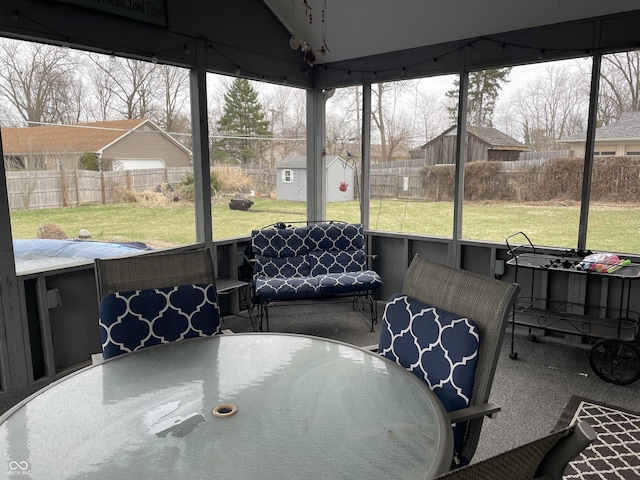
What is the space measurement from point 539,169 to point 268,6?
2.82 m

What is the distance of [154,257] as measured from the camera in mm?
2281

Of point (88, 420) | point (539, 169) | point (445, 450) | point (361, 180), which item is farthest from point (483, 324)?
point (361, 180)

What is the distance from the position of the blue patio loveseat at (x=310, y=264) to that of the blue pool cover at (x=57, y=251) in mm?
1130

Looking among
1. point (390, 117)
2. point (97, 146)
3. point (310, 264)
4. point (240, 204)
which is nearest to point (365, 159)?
point (390, 117)

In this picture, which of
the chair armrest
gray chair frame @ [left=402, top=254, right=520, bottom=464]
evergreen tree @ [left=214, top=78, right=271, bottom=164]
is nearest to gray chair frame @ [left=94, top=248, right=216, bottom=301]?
gray chair frame @ [left=402, top=254, right=520, bottom=464]

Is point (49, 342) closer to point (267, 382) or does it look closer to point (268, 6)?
point (267, 382)

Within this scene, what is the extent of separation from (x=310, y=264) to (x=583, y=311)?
2.31 m

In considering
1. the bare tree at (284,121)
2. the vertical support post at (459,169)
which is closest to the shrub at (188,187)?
the bare tree at (284,121)

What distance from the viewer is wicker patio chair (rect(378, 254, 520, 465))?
1.64 m

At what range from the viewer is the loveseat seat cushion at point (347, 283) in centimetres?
408

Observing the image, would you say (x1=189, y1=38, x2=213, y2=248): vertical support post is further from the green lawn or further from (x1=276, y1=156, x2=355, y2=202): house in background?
(x1=276, y1=156, x2=355, y2=202): house in background

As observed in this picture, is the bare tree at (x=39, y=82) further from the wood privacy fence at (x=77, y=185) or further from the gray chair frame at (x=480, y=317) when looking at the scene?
the gray chair frame at (x=480, y=317)

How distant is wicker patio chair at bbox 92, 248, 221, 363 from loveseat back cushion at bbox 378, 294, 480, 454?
852 mm

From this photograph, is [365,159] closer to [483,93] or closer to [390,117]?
[390,117]
